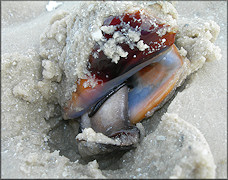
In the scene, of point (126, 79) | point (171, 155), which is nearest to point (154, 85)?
point (126, 79)

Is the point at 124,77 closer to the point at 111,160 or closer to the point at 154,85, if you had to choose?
the point at 154,85

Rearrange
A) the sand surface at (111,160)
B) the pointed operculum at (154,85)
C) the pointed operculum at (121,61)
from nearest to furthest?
1. the sand surface at (111,160)
2. the pointed operculum at (121,61)
3. the pointed operculum at (154,85)

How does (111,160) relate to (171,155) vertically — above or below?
below

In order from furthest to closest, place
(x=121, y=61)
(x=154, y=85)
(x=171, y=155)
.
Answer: (x=154, y=85) < (x=121, y=61) < (x=171, y=155)

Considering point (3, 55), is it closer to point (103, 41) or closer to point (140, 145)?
point (103, 41)

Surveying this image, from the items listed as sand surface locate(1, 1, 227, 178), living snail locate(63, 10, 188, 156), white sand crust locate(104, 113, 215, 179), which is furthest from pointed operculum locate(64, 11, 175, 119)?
white sand crust locate(104, 113, 215, 179)

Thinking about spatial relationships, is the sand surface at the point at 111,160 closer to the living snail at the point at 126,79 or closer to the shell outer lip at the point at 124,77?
the living snail at the point at 126,79

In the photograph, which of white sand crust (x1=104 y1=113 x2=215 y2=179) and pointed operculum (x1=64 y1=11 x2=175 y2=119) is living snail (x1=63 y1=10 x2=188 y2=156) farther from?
white sand crust (x1=104 y1=113 x2=215 y2=179)

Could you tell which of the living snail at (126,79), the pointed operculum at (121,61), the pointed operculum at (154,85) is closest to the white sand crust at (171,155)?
the living snail at (126,79)
